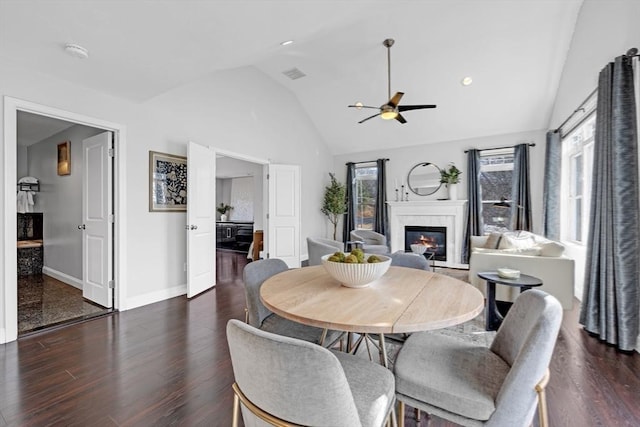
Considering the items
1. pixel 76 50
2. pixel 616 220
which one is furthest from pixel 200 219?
pixel 616 220

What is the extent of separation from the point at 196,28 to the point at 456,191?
5423mm

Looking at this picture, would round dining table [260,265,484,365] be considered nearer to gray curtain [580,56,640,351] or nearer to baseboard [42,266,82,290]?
gray curtain [580,56,640,351]

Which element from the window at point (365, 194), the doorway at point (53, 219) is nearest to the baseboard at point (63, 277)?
the doorway at point (53, 219)

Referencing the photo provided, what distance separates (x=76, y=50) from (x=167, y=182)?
1721mm

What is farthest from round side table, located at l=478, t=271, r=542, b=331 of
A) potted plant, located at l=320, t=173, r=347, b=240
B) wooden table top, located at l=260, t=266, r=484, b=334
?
potted plant, located at l=320, t=173, r=347, b=240

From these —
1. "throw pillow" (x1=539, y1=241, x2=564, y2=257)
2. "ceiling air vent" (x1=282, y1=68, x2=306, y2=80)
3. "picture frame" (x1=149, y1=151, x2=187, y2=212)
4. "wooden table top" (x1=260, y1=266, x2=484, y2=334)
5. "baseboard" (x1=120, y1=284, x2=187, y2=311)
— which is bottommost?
"baseboard" (x1=120, y1=284, x2=187, y2=311)

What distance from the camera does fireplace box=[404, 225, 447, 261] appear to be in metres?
6.17

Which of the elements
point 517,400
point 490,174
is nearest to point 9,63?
point 517,400

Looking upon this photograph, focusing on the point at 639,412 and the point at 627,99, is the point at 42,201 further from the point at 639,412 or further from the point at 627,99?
the point at 627,99

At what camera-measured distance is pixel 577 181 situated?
4.56 meters

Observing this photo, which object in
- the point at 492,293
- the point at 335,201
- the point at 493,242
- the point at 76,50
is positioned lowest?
the point at 492,293

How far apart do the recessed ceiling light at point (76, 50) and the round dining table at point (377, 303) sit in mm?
2432

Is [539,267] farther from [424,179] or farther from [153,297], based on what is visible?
[153,297]

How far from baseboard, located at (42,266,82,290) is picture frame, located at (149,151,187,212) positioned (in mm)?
1857
